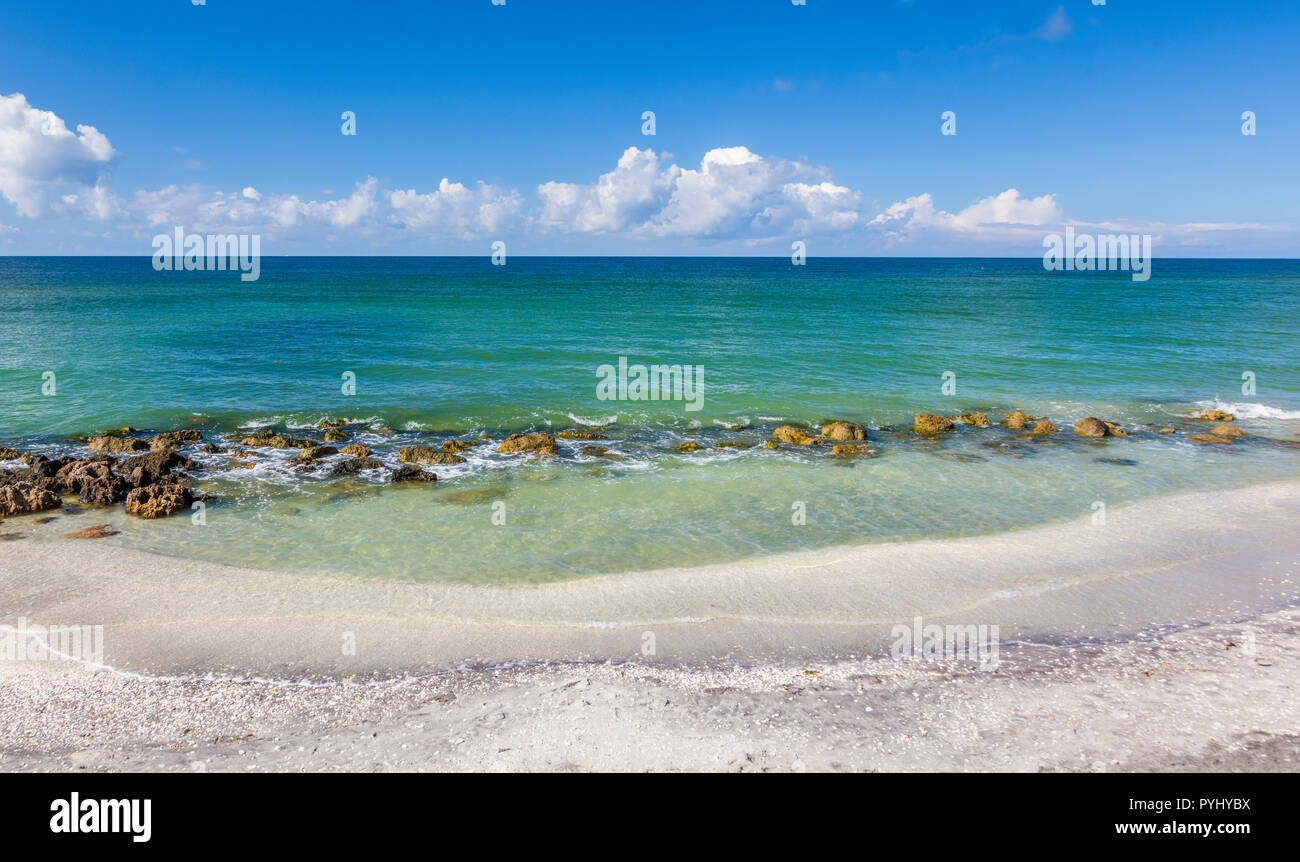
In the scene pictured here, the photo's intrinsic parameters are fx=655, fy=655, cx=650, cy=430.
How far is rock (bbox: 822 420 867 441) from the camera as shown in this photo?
931 inches

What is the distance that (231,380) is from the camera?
33.2 metres

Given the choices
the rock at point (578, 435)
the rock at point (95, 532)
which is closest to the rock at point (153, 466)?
the rock at point (95, 532)

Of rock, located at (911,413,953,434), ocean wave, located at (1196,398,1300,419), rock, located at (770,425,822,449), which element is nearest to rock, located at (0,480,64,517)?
rock, located at (770,425,822,449)

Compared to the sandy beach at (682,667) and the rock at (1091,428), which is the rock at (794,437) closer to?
the sandy beach at (682,667)

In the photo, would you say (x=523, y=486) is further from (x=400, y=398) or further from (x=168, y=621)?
(x=400, y=398)

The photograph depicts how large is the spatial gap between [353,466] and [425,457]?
2.14 m

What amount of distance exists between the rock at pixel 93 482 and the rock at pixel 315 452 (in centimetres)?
447

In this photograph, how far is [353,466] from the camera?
19.9 metres

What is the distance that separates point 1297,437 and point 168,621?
113ft

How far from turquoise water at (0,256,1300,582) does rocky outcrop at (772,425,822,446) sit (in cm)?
102

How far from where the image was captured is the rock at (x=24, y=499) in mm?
16000

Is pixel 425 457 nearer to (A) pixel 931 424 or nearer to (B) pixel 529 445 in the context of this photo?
(B) pixel 529 445
